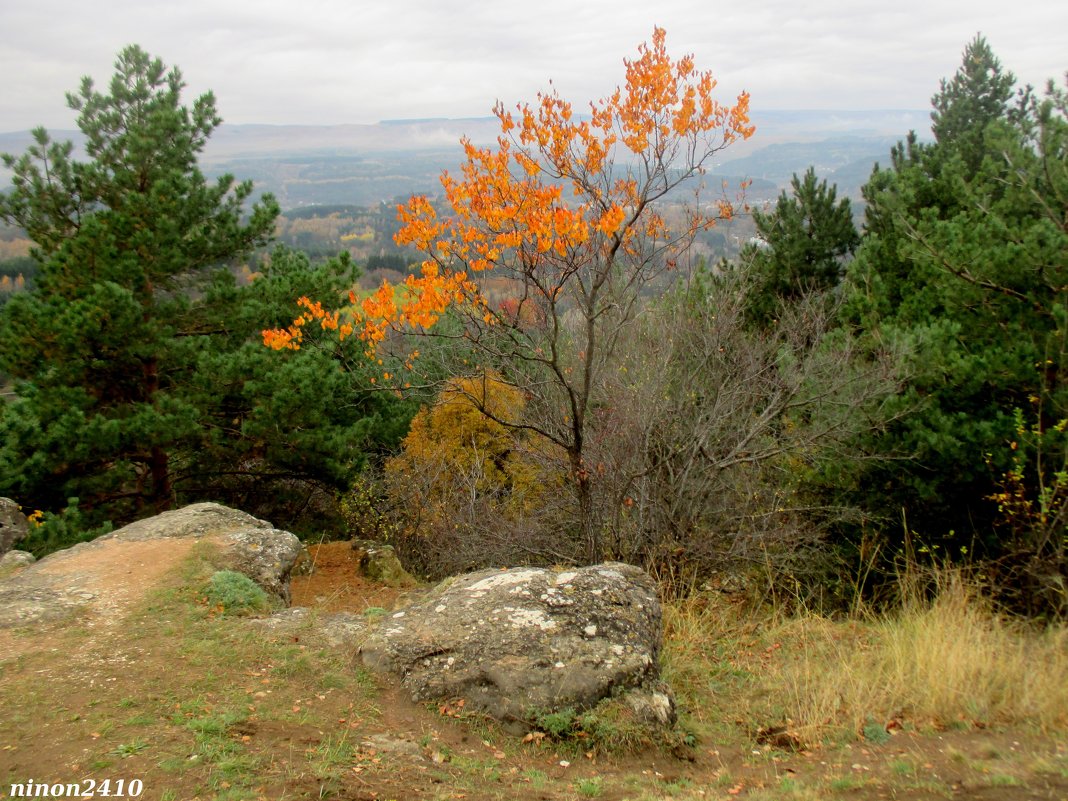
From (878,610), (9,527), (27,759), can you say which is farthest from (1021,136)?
(9,527)

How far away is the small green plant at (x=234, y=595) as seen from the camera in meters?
5.31

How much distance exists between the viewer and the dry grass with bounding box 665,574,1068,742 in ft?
13.2

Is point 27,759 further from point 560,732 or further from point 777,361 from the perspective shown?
point 777,361

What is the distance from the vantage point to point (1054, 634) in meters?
4.86

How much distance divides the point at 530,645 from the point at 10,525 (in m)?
8.49

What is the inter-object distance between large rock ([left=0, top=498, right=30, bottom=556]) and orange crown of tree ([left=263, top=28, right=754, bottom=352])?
5707 millimetres

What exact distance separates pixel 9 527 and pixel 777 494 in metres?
9.49

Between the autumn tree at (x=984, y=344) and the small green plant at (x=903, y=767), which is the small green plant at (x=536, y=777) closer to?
the small green plant at (x=903, y=767)

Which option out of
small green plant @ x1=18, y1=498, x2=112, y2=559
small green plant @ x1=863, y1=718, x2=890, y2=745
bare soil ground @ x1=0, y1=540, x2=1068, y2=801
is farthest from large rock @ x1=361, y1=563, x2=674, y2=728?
small green plant @ x1=18, y1=498, x2=112, y2=559

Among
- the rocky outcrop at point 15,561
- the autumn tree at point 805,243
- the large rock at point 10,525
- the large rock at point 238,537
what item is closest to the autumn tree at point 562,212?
the large rock at point 238,537

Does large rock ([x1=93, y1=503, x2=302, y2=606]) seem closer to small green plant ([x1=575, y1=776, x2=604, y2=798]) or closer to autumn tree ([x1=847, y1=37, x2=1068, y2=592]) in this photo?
small green plant ([x1=575, y1=776, x2=604, y2=798])

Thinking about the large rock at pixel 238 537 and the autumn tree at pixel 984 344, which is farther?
the large rock at pixel 238 537

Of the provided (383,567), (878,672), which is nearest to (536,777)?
(878,672)

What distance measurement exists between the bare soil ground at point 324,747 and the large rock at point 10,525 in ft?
18.0
